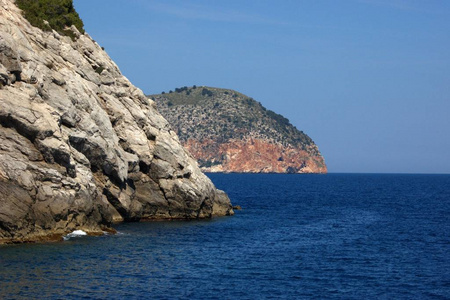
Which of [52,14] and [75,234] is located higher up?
[52,14]

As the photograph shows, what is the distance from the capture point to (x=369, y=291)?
136ft

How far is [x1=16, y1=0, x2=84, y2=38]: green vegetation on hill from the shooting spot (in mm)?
70438

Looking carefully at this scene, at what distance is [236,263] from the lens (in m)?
50.7

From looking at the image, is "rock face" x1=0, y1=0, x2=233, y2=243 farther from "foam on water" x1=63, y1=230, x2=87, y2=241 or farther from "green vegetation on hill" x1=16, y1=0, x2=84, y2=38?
"green vegetation on hill" x1=16, y1=0, x2=84, y2=38

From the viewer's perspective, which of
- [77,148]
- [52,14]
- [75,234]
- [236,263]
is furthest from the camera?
[52,14]

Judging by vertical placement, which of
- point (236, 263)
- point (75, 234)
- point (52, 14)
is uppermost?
point (52, 14)

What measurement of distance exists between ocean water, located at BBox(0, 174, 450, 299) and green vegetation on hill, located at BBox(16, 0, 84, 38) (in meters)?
26.5

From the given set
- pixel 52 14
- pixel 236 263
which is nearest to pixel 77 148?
pixel 236 263

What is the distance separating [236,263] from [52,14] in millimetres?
43674

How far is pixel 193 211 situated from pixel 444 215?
138 feet

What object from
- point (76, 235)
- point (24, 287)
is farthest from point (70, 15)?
point (24, 287)

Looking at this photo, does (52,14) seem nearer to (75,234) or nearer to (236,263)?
(75,234)

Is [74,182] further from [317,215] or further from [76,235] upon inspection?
[317,215]

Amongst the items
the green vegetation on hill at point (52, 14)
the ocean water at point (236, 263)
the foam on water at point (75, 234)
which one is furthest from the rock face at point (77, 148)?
the ocean water at point (236, 263)
